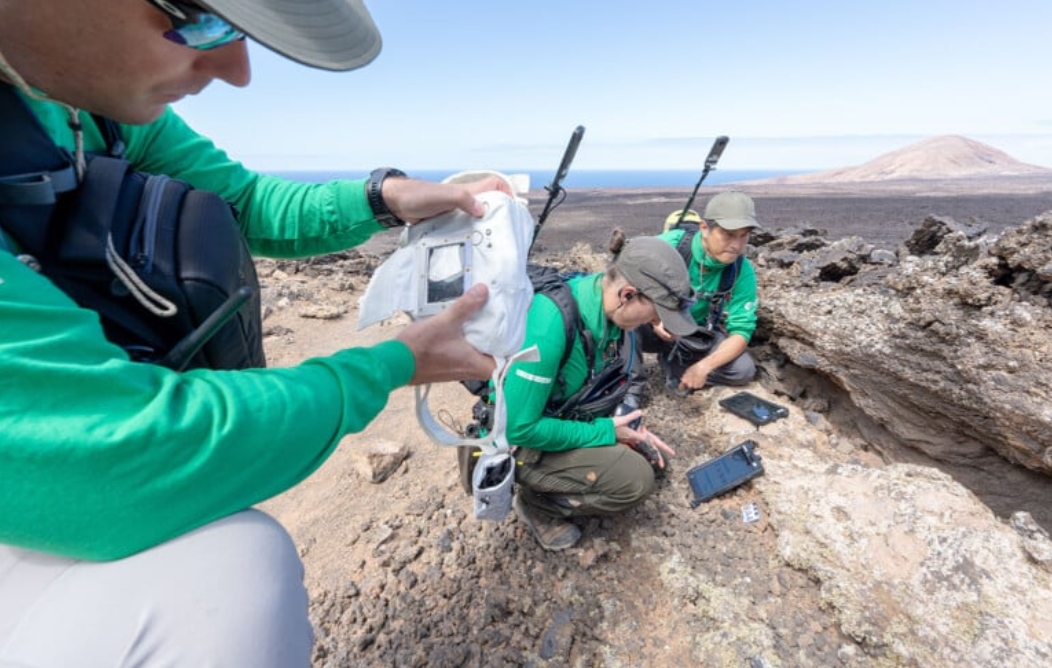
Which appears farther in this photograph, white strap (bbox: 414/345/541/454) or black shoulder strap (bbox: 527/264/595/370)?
black shoulder strap (bbox: 527/264/595/370)

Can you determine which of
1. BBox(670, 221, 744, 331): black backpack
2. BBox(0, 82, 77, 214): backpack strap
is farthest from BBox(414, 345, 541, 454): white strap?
BBox(670, 221, 744, 331): black backpack

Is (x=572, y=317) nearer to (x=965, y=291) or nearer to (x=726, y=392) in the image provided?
(x=726, y=392)

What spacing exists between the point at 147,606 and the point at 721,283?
468 centimetres

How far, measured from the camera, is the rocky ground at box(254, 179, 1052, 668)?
235 cm

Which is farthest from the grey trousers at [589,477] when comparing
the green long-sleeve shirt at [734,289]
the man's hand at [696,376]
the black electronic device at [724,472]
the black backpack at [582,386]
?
the green long-sleeve shirt at [734,289]

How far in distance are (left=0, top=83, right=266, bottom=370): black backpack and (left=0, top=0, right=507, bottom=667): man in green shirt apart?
0.09m

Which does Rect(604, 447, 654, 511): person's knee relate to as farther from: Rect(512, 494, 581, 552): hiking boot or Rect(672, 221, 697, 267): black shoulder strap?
Rect(672, 221, 697, 267): black shoulder strap

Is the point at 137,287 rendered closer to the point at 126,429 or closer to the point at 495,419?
the point at 126,429

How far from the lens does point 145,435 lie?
0.88 m

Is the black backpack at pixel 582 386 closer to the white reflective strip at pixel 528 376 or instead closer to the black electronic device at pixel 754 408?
the white reflective strip at pixel 528 376

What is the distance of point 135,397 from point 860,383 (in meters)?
4.64

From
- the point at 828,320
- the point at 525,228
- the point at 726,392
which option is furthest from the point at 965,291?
the point at 525,228

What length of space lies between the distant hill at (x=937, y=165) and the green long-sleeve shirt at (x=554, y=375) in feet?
225

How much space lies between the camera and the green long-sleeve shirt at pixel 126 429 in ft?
2.71
